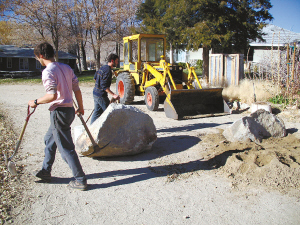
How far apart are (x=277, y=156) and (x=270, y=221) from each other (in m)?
1.73

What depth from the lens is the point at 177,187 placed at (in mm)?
3971

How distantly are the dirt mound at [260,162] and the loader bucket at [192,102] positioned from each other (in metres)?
2.81

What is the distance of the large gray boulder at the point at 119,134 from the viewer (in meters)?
4.80

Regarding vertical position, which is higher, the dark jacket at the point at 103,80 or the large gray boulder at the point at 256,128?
the dark jacket at the point at 103,80

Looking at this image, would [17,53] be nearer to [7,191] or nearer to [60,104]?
[7,191]

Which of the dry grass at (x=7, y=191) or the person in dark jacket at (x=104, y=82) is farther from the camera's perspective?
the person in dark jacket at (x=104, y=82)

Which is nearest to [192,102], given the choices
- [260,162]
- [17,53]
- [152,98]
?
[152,98]

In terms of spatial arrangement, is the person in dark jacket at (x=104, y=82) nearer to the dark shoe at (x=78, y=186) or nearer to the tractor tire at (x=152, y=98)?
the dark shoe at (x=78, y=186)

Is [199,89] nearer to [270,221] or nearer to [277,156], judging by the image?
[277,156]

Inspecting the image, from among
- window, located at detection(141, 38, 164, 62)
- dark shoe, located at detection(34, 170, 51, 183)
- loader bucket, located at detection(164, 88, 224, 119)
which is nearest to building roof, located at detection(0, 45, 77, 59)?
window, located at detection(141, 38, 164, 62)

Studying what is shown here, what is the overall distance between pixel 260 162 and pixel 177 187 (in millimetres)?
1539

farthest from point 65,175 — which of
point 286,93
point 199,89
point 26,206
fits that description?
point 286,93

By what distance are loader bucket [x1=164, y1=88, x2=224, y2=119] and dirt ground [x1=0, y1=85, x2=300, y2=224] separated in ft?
8.54

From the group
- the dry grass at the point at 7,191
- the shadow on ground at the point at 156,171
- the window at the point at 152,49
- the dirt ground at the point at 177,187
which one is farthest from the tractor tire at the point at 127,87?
the shadow on ground at the point at 156,171
